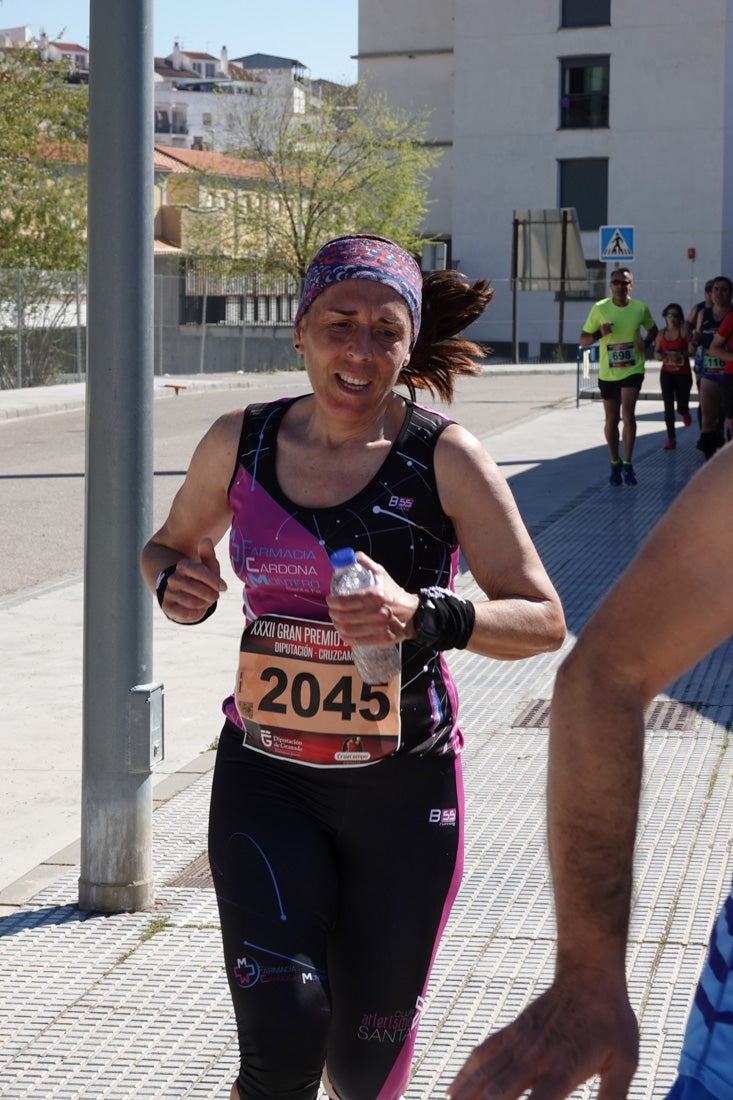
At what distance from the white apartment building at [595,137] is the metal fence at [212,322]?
5.7 inches

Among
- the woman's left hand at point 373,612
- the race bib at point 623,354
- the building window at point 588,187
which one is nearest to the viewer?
the woman's left hand at point 373,612

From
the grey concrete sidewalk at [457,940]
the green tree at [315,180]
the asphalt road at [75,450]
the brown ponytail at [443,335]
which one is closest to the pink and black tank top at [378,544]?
the brown ponytail at [443,335]

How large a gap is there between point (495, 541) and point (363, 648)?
410mm

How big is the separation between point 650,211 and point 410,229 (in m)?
7.64

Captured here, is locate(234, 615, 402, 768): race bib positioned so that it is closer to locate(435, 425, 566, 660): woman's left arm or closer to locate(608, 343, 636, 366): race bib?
locate(435, 425, 566, 660): woman's left arm

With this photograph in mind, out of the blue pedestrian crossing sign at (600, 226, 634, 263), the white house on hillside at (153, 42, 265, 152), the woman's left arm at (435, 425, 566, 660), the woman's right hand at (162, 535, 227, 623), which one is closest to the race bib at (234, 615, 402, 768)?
the woman's right hand at (162, 535, 227, 623)

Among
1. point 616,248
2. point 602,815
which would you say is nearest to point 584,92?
point 616,248

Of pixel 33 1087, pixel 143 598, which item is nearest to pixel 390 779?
pixel 33 1087

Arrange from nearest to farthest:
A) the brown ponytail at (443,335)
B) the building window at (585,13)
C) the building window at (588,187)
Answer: the brown ponytail at (443,335)
the building window at (585,13)
the building window at (588,187)

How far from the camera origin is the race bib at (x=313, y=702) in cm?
Result: 315

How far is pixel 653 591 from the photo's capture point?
1.76 metres

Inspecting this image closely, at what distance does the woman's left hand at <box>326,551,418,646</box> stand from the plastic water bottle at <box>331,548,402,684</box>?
12mm

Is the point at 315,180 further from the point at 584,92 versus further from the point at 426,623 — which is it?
the point at 426,623

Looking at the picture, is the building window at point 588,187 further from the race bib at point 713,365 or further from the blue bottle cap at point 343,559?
the blue bottle cap at point 343,559
